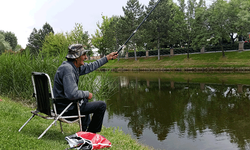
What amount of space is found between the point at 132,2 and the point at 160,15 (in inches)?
240

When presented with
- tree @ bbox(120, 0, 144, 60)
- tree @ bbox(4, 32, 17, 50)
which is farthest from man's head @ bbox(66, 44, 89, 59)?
tree @ bbox(4, 32, 17, 50)

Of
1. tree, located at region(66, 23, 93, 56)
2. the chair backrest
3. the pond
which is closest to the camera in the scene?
the chair backrest

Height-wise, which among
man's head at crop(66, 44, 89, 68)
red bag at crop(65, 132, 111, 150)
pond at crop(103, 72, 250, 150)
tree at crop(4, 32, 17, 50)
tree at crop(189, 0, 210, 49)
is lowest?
pond at crop(103, 72, 250, 150)

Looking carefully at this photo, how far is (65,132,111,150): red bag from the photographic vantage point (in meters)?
3.06

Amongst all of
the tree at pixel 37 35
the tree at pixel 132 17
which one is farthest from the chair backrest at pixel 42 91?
the tree at pixel 37 35

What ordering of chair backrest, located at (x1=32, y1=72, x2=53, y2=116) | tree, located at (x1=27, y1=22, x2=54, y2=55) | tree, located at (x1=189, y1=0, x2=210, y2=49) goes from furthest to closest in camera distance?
tree, located at (x1=27, y1=22, x2=54, y2=55)
tree, located at (x1=189, y1=0, x2=210, y2=49)
chair backrest, located at (x1=32, y1=72, x2=53, y2=116)

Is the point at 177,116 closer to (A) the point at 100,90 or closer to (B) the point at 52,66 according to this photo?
(A) the point at 100,90

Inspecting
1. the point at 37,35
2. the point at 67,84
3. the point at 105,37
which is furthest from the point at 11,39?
the point at 67,84

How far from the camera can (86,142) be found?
310 cm

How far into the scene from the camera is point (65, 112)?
329 cm

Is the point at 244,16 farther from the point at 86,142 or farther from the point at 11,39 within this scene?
the point at 11,39

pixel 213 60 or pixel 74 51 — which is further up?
pixel 74 51

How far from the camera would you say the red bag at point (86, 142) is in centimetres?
306

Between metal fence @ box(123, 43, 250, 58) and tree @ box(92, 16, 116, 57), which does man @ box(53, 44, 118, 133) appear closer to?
metal fence @ box(123, 43, 250, 58)
